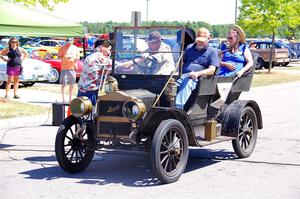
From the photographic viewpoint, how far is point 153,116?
7562 mm

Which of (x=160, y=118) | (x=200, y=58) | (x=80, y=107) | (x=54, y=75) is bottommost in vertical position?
(x=54, y=75)

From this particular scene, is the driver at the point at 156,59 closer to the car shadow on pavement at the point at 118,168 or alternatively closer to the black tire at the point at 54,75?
the car shadow on pavement at the point at 118,168

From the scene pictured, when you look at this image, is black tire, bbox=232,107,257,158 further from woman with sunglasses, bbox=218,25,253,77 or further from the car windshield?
the car windshield

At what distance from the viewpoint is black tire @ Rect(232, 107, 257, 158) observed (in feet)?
29.7

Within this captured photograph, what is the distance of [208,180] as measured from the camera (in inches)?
307

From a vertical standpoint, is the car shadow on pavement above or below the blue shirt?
below

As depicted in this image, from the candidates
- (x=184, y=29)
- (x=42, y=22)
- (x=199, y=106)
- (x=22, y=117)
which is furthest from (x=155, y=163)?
(x=22, y=117)

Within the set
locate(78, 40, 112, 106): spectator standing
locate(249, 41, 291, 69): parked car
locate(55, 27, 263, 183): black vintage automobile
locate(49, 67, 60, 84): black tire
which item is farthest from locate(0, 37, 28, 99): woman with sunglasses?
locate(249, 41, 291, 69): parked car

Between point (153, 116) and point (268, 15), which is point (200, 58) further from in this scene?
point (268, 15)

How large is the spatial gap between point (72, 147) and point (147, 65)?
58.6 inches

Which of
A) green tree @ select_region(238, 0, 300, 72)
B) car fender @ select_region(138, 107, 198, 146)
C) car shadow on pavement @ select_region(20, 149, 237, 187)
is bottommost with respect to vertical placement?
car shadow on pavement @ select_region(20, 149, 237, 187)

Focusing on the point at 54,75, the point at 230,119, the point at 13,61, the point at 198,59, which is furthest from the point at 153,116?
the point at 54,75

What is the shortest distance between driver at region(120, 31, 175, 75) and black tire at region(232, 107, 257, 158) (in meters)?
1.37

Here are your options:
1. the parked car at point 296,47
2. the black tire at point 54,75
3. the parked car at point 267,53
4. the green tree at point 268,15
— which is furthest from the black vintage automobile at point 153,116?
the parked car at point 296,47
